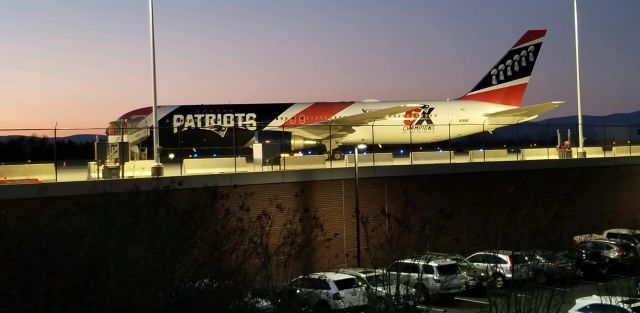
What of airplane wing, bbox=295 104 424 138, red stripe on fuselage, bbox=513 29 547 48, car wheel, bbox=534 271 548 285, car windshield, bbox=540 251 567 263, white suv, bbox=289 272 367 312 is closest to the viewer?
car wheel, bbox=534 271 548 285

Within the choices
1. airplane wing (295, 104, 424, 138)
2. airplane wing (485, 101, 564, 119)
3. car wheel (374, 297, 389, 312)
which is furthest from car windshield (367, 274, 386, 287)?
airplane wing (485, 101, 564, 119)

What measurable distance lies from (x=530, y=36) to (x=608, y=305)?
1449 inches

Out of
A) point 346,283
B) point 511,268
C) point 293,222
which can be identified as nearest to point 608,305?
point 511,268

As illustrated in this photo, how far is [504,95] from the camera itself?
4762cm

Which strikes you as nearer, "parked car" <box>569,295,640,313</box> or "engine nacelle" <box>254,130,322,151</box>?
"parked car" <box>569,295,640,313</box>

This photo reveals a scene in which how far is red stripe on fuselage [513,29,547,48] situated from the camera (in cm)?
4675

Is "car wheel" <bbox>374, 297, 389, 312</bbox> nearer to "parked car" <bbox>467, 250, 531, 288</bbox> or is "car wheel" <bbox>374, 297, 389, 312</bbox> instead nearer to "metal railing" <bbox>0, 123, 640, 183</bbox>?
"parked car" <bbox>467, 250, 531, 288</bbox>

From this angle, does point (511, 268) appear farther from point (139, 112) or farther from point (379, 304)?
point (139, 112)

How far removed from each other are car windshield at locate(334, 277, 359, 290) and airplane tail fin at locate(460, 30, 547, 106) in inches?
1272

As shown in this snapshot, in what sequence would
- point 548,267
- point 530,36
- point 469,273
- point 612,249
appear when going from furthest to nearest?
point 530,36 → point 612,249 → point 469,273 → point 548,267

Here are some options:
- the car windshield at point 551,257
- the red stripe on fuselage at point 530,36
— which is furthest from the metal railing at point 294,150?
the car windshield at point 551,257

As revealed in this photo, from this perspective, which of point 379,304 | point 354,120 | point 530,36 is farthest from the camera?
point 530,36

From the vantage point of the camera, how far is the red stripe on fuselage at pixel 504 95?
47469 mm

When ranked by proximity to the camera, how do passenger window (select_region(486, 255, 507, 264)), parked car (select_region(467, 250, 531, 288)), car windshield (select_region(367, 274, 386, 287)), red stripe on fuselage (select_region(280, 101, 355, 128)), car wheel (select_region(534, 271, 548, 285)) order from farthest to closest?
red stripe on fuselage (select_region(280, 101, 355, 128)) → passenger window (select_region(486, 255, 507, 264)) → car wheel (select_region(534, 271, 548, 285)) → car windshield (select_region(367, 274, 386, 287)) → parked car (select_region(467, 250, 531, 288))
